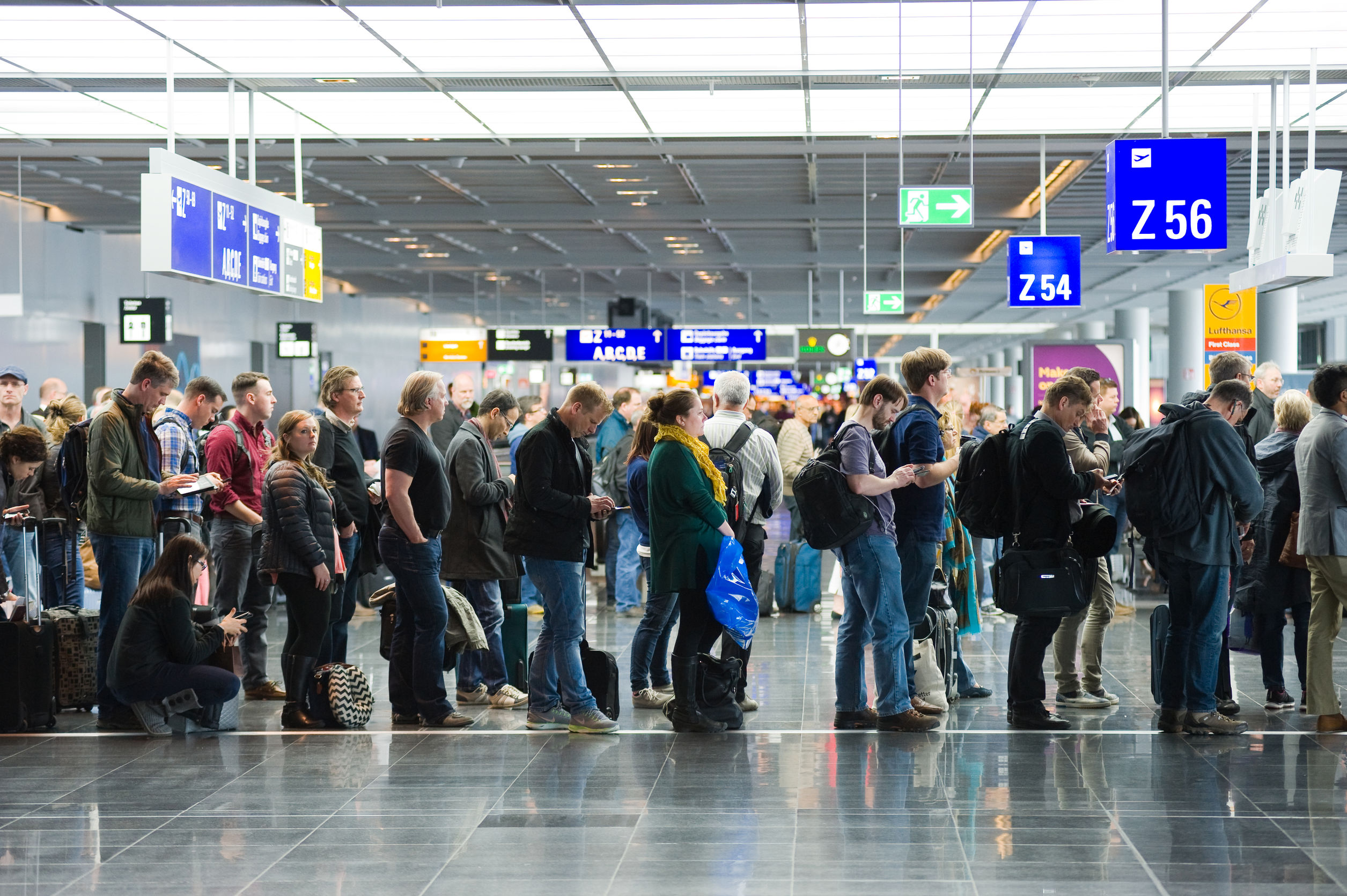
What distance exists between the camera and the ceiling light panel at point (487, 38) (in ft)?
28.3

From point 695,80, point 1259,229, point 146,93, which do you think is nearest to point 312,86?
point 146,93

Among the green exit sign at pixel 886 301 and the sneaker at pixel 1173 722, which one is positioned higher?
the green exit sign at pixel 886 301

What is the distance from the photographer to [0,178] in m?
15.4

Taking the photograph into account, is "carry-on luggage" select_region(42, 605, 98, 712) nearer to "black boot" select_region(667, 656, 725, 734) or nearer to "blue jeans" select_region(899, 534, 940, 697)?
"black boot" select_region(667, 656, 725, 734)

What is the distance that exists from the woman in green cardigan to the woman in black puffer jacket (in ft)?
5.47

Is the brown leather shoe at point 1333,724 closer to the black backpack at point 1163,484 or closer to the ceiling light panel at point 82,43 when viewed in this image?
the black backpack at point 1163,484

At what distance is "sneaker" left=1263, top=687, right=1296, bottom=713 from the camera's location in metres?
6.86

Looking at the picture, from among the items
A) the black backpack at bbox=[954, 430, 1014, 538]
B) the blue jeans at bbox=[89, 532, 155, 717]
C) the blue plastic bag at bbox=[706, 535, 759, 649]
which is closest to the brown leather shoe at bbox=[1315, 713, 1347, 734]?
Answer: the black backpack at bbox=[954, 430, 1014, 538]

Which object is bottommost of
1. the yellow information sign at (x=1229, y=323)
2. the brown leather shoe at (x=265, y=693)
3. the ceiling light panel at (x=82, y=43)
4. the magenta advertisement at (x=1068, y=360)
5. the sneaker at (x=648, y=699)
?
the brown leather shoe at (x=265, y=693)

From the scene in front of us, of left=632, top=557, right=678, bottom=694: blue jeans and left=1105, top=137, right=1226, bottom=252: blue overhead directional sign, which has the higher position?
left=1105, top=137, right=1226, bottom=252: blue overhead directional sign

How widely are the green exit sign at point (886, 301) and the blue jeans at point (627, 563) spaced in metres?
8.04

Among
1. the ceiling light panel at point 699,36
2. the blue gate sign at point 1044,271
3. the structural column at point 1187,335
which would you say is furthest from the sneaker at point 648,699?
the structural column at point 1187,335

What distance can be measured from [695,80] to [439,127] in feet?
10.4

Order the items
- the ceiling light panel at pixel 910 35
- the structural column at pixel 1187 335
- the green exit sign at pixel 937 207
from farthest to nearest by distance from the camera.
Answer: the structural column at pixel 1187 335
the green exit sign at pixel 937 207
the ceiling light panel at pixel 910 35
